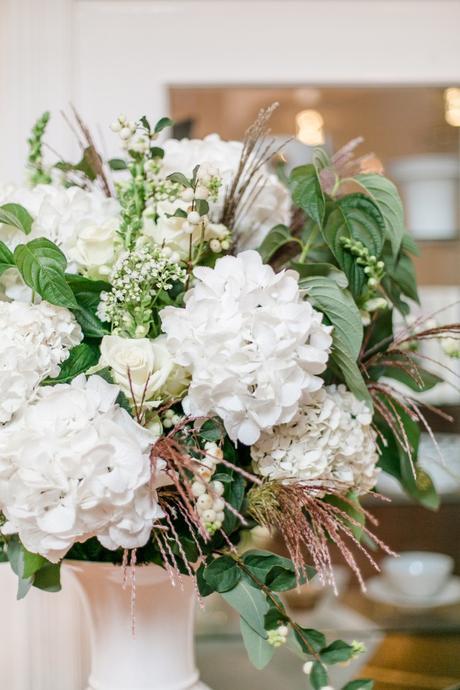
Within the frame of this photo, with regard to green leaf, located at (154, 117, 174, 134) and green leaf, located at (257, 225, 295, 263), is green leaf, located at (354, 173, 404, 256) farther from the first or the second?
green leaf, located at (154, 117, 174, 134)

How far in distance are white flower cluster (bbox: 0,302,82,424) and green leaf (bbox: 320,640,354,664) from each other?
0.34 metres

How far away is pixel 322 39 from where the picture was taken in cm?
142

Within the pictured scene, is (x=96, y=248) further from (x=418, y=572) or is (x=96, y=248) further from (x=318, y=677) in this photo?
(x=418, y=572)

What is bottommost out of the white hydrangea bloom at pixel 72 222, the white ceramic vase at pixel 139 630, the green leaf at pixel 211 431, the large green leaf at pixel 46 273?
the white ceramic vase at pixel 139 630

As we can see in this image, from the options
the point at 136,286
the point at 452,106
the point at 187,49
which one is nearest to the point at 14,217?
the point at 136,286

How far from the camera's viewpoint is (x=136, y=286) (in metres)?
0.78

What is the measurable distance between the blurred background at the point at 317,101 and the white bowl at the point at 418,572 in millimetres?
11

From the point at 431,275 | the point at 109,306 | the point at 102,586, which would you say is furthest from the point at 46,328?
the point at 431,275

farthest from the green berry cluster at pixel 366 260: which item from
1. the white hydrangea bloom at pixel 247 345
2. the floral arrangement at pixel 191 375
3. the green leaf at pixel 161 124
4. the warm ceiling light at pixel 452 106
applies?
the warm ceiling light at pixel 452 106

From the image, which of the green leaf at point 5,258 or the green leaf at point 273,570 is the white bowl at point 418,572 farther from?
the green leaf at point 5,258

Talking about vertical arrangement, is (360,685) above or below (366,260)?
below

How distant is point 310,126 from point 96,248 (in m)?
0.67

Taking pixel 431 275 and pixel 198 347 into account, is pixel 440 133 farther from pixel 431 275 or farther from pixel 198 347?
pixel 198 347

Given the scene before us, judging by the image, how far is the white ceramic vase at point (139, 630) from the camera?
2.90 feet
